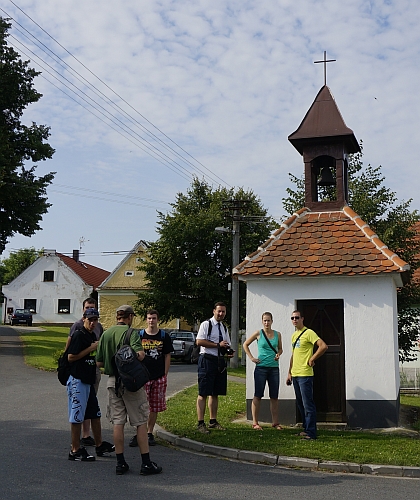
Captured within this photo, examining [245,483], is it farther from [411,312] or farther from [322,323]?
[411,312]

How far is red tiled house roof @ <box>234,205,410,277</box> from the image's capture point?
414 inches

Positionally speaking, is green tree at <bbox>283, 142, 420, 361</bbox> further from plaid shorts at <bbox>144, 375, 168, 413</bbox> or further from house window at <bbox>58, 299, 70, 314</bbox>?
house window at <bbox>58, 299, 70, 314</bbox>

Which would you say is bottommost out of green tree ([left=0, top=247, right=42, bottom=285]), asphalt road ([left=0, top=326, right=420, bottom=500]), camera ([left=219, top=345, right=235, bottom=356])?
asphalt road ([left=0, top=326, right=420, bottom=500])

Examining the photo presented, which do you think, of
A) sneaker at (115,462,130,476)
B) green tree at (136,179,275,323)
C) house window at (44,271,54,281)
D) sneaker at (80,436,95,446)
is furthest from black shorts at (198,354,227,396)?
house window at (44,271,54,281)

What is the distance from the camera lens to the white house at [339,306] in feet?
33.6

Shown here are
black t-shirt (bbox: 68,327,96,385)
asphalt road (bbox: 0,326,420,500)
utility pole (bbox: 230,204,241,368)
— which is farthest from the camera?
utility pole (bbox: 230,204,241,368)

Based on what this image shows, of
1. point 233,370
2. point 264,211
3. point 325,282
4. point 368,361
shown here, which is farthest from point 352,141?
point 264,211

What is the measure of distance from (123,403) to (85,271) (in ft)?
191

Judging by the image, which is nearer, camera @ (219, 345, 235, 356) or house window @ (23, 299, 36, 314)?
camera @ (219, 345, 235, 356)

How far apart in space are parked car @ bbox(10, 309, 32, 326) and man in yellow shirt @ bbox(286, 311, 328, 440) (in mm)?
47937

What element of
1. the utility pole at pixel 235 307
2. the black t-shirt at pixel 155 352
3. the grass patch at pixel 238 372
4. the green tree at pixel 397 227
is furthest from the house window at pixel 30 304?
the black t-shirt at pixel 155 352

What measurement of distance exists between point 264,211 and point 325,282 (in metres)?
26.7

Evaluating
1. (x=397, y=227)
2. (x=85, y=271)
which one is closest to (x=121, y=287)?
(x=85, y=271)

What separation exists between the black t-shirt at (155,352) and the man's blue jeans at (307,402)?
2120mm
